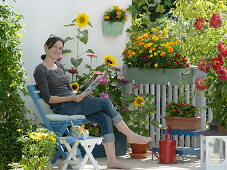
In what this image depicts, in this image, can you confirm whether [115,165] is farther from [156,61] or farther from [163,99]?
[163,99]

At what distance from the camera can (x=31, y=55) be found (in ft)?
20.3

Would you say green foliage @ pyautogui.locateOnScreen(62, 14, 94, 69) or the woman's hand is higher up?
green foliage @ pyautogui.locateOnScreen(62, 14, 94, 69)

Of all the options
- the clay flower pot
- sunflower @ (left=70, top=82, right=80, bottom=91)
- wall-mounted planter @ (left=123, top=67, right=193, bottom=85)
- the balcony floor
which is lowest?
the balcony floor

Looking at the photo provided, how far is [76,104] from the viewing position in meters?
5.91

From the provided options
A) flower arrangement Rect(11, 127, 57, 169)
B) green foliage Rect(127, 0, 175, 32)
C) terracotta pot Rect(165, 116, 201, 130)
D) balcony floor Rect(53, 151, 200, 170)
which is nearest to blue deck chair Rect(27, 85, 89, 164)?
balcony floor Rect(53, 151, 200, 170)

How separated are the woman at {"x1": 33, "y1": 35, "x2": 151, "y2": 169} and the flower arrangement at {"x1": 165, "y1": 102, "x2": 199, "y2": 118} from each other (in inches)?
29.5

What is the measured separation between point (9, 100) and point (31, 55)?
103 cm

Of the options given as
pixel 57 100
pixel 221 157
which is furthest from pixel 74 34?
pixel 221 157

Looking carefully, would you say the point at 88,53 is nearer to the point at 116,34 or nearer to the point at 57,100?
the point at 116,34

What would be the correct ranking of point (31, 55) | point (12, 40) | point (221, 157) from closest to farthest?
point (12, 40) → point (221, 157) → point (31, 55)

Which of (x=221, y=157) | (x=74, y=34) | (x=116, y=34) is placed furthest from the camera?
(x=116, y=34)

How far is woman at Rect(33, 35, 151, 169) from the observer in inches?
230

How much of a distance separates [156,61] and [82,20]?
903 millimetres

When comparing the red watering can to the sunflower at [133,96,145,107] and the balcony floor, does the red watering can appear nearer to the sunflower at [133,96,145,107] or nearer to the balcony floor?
the balcony floor
